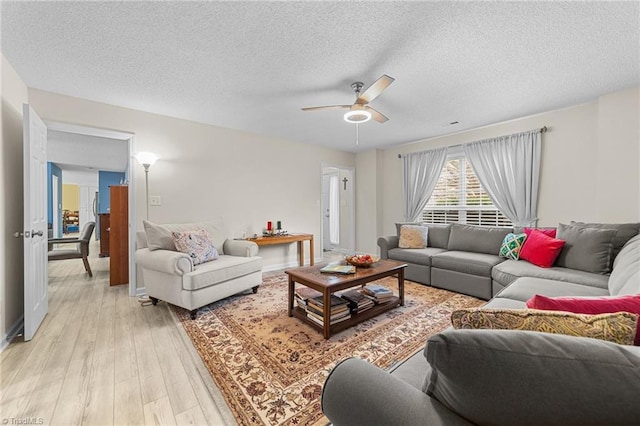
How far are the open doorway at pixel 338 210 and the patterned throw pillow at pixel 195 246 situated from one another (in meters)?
2.96

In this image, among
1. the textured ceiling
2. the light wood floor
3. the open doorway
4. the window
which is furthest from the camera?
the open doorway

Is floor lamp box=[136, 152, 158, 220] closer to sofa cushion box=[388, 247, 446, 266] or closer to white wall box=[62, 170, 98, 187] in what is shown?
sofa cushion box=[388, 247, 446, 266]

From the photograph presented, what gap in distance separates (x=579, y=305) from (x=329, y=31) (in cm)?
207

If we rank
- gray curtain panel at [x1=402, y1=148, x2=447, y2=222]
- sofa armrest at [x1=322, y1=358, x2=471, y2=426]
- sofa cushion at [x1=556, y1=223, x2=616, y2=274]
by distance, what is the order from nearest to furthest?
sofa armrest at [x1=322, y1=358, x2=471, y2=426] → sofa cushion at [x1=556, y1=223, x2=616, y2=274] → gray curtain panel at [x1=402, y1=148, x2=447, y2=222]

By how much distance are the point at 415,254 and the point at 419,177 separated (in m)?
Answer: 1.83

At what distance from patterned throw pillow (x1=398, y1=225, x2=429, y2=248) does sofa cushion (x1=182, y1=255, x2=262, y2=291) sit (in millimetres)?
2251

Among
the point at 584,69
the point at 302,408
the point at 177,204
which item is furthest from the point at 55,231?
the point at 584,69

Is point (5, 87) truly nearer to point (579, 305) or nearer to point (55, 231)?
point (579, 305)

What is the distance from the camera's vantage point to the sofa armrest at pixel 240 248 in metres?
3.36

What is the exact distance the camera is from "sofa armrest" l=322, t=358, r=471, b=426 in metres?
0.68

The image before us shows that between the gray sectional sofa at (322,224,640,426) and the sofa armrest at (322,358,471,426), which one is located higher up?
Answer: the gray sectional sofa at (322,224,640,426)

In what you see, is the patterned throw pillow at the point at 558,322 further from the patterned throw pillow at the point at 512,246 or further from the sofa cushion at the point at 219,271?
the patterned throw pillow at the point at 512,246

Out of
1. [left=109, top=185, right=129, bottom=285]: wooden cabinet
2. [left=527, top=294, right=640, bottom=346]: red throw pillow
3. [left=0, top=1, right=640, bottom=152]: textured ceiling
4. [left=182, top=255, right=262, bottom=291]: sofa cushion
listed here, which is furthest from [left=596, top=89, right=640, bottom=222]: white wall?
[left=109, top=185, right=129, bottom=285]: wooden cabinet

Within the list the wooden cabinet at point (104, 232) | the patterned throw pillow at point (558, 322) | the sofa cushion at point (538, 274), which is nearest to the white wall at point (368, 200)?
the sofa cushion at point (538, 274)
